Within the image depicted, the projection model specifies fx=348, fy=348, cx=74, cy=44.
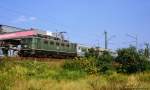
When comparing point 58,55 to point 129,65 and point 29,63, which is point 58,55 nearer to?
point 129,65


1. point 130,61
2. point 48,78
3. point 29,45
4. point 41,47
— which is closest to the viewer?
point 48,78

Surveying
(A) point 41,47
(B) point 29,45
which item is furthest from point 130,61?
(B) point 29,45

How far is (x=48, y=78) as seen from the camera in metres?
23.9

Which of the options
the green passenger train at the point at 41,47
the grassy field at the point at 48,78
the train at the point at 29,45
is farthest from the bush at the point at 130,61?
the grassy field at the point at 48,78

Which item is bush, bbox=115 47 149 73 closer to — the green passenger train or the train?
the green passenger train

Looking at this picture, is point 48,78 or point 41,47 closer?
point 48,78

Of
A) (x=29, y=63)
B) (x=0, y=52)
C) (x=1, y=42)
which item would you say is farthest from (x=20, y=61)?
(x=1, y=42)

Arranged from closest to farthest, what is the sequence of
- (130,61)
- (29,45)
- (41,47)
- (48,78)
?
(48,78) → (29,45) → (41,47) → (130,61)

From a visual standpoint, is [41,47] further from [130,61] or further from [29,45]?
[130,61]

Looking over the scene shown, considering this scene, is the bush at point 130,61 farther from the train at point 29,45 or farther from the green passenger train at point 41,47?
the train at point 29,45

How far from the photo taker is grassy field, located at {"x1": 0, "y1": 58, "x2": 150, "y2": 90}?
61.0 ft

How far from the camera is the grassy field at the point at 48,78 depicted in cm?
1858

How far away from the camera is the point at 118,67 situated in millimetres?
36594

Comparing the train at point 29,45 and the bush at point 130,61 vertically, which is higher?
the train at point 29,45
